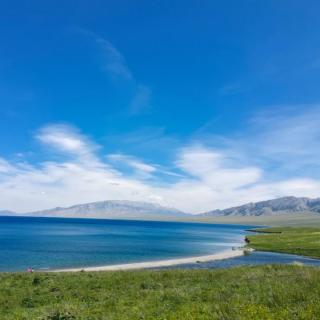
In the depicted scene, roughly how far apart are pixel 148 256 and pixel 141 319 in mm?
72664

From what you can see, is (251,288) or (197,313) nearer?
(197,313)

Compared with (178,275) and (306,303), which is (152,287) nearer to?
(178,275)

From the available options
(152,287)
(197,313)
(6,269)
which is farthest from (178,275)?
(6,269)

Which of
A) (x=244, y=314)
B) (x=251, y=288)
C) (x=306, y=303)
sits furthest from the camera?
(x=251, y=288)

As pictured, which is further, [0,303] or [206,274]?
[206,274]

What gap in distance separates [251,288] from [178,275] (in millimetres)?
16950

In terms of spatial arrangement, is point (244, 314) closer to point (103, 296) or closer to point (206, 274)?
point (103, 296)

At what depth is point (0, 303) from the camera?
99.6 ft

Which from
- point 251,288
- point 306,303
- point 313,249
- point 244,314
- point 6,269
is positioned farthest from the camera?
point 313,249

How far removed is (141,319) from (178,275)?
79.5 feet

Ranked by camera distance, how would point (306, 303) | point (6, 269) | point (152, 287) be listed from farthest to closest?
1. point (6, 269)
2. point (152, 287)
3. point (306, 303)

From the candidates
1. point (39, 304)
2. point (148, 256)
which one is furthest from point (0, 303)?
point (148, 256)

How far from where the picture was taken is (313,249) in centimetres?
9094

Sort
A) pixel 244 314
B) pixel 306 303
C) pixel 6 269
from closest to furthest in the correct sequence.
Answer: pixel 244 314, pixel 306 303, pixel 6 269
